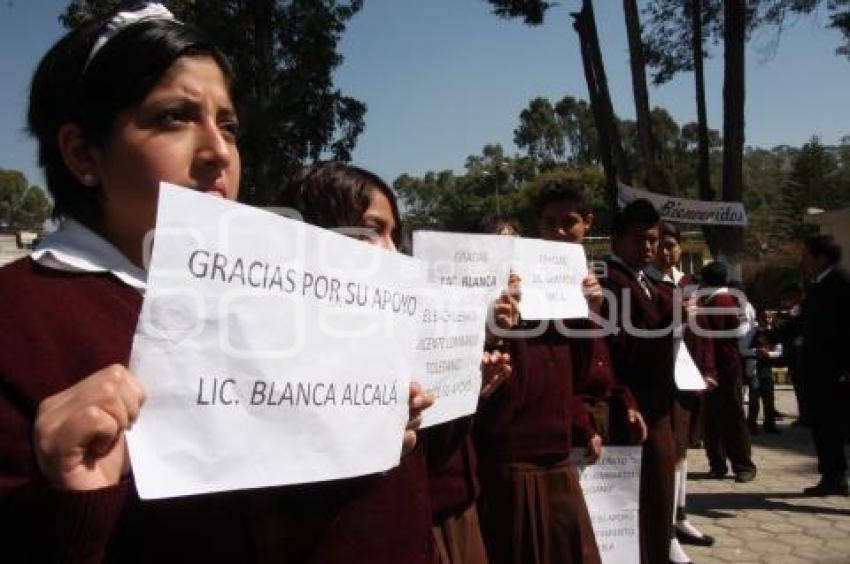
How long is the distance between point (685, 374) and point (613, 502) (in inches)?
45.9

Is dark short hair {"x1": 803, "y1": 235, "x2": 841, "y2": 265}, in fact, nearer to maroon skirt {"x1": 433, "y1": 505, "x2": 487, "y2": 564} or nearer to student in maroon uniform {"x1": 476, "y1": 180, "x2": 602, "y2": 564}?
student in maroon uniform {"x1": 476, "y1": 180, "x2": 602, "y2": 564}

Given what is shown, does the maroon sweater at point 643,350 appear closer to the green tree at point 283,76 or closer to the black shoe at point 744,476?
the black shoe at point 744,476

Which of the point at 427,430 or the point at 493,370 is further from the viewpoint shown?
the point at 493,370

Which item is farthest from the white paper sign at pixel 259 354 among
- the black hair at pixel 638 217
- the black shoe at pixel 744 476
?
the black shoe at pixel 744 476

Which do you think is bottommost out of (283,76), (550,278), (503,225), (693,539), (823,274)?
(693,539)

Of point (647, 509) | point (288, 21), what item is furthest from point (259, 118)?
point (647, 509)

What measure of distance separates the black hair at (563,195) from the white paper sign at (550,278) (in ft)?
1.82

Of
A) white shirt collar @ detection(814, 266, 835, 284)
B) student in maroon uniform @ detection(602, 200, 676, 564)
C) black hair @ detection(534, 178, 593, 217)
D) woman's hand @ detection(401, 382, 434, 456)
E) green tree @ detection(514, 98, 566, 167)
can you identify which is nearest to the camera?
woman's hand @ detection(401, 382, 434, 456)

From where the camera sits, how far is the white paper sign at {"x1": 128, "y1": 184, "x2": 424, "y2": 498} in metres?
0.95

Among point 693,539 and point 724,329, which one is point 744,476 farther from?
point 693,539

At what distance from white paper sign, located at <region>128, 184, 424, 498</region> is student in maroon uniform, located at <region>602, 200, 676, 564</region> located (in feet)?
8.30

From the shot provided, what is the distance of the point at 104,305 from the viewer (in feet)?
3.45

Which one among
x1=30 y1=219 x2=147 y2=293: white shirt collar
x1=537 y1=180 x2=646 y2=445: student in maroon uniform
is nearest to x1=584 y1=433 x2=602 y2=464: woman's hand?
x1=537 y1=180 x2=646 y2=445: student in maroon uniform

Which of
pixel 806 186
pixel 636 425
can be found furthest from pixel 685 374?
pixel 806 186
